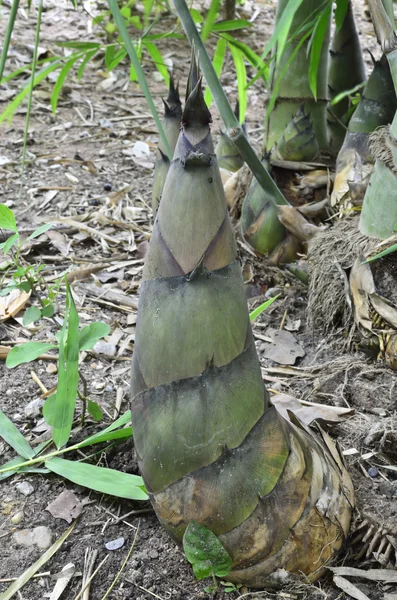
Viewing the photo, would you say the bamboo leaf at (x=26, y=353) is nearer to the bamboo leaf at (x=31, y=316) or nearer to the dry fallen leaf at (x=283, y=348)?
the bamboo leaf at (x=31, y=316)

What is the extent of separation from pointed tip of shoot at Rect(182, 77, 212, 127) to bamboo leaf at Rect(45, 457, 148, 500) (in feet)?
1.91

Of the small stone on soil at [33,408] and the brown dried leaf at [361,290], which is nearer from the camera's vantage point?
the small stone on soil at [33,408]

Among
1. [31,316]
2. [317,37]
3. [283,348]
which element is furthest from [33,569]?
[317,37]

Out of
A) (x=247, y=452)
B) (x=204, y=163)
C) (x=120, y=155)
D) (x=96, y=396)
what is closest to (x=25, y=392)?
(x=96, y=396)

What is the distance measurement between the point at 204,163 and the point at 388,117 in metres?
1.19

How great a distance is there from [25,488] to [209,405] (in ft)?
1.62

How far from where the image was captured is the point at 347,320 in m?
1.53

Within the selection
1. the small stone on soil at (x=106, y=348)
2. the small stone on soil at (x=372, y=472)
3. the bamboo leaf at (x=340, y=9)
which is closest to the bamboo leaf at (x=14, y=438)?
the small stone on soil at (x=106, y=348)

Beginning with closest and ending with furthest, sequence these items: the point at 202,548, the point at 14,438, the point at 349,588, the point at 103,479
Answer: the point at 202,548
the point at 349,588
the point at 103,479
the point at 14,438

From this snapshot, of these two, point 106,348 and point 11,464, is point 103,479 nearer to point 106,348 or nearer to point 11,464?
point 11,464

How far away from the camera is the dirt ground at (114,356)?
985mm

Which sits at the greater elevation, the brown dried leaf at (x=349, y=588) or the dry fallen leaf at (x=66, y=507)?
the dry fallen leaf at (x=66, y=507)

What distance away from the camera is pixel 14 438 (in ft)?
3.86

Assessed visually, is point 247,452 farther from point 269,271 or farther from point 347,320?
point 269,271
